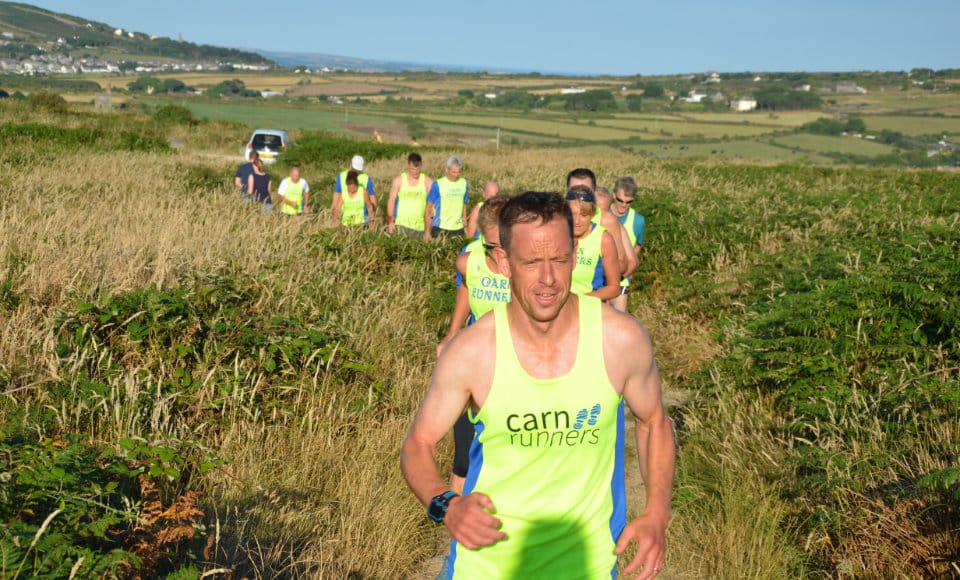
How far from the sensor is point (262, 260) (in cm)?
834

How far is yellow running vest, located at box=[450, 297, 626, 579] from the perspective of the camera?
9.44ft

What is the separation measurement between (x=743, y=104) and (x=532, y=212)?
11214 centimetres

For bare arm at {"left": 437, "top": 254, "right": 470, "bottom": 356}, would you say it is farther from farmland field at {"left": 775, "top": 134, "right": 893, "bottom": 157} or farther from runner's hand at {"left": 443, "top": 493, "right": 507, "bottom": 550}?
farmland field at {"left": 775, "top": 134, "right": 893, "bottom": 157}

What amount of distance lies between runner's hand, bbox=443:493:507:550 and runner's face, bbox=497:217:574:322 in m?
0.62

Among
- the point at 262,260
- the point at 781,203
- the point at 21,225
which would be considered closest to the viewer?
the point at 21,225

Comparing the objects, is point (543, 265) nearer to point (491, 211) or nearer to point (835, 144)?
point (491, 211)

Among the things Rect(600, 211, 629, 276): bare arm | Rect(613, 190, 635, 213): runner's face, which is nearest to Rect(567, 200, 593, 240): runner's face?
Rect(600, 211, 629, 276): bare arm

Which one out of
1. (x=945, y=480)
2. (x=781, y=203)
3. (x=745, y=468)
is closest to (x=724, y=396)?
(x=745, y=468)

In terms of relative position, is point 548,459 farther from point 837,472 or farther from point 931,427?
point 931,427

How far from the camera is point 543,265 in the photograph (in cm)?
283

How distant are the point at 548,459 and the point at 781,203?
13426 millimetres

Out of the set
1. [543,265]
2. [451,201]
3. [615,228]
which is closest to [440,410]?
[543,265]

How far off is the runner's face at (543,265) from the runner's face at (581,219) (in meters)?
3.59

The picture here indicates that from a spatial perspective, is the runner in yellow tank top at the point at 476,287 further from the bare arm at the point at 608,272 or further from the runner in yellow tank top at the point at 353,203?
the runner in yellow tank top at the point at 353,203
